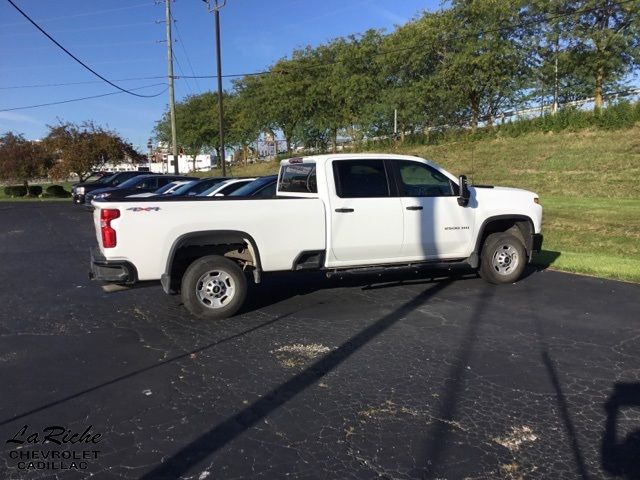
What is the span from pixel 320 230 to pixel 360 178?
100 centimetres

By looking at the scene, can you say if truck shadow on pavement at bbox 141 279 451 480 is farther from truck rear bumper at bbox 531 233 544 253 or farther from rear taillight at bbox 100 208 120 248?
truck rear bumper at bbox 531 233 544 253

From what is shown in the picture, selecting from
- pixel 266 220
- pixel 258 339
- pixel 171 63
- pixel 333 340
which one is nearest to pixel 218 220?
pixel 266 220

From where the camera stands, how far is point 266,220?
660 centimetres

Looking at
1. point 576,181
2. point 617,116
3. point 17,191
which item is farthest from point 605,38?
point 17,191

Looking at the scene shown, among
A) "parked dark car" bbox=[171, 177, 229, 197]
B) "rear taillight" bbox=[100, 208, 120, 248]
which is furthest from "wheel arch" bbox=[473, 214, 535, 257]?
"parked dark car" bbox=[171, 177, 229, 197]

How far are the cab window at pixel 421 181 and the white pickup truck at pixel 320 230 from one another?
0.06ft

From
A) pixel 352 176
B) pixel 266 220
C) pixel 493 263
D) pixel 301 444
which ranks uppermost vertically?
pixel 352 176

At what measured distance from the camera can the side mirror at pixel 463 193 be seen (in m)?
7.64

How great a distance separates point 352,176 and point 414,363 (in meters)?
3.06

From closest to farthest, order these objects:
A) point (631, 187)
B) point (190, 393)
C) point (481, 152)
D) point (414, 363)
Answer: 1. point (190, 393)
2. point (414, 363)
3. point (631, 187)
4. point (481, 152)

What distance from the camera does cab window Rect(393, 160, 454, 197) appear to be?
7605mm

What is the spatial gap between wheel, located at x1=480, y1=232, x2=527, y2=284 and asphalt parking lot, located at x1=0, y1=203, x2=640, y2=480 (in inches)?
17.4

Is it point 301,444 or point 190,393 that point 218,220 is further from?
point 301,444

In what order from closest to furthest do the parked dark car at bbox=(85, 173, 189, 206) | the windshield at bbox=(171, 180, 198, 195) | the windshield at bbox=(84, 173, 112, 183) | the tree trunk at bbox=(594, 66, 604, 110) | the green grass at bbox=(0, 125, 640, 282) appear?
the green grass at bbox=(0, 125, 640, 282) < the windshield at bbox=(171, 180, 198, 195) < the parked dark car at bbox=(85, 173, 189, 206) < the windshield at bbox=(84, 173, 112, 183) < the tree trunk at bbox=(594, 66, 604, 110)
